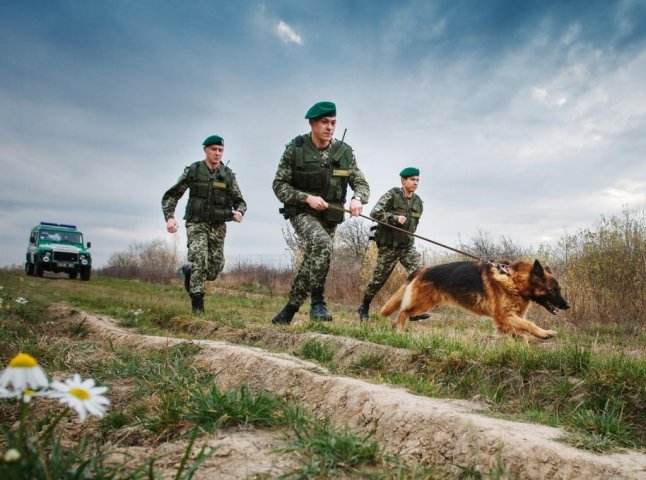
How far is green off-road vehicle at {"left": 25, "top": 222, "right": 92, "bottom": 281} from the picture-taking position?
22.3 meters

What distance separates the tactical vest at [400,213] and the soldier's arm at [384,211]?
0.05 metres

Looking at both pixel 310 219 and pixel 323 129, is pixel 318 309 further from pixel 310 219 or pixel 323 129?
pixel 323 129

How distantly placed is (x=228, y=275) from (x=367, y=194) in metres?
17.7

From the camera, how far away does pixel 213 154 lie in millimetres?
8211

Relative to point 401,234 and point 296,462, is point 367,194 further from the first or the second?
point 296,462

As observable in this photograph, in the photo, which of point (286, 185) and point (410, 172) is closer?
point (286, 185)

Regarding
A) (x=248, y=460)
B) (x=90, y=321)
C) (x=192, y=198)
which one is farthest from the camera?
(x=192, y=198)

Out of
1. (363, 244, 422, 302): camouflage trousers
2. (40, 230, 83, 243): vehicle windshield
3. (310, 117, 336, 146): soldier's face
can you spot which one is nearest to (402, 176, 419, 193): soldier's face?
(363, 244, 422, 302): camouflage trousers

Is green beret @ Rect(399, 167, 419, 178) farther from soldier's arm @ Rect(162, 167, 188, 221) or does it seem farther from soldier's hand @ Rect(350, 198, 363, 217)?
soldier's arm @ Rect(162, 167, 188, 221)

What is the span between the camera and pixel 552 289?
19.9 ft

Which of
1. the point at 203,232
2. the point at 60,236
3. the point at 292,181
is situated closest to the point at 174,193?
the point at 203,232

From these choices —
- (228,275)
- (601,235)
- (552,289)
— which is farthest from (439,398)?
(228,275)

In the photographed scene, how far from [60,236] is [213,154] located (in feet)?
60.7

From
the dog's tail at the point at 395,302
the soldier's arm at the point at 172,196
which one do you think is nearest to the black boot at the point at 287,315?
the dog's tail at the point at 395,302
